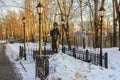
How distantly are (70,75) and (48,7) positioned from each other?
3858cm

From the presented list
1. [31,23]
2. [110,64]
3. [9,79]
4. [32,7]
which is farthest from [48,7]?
[9,79]

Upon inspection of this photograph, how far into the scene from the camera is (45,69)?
1247cm

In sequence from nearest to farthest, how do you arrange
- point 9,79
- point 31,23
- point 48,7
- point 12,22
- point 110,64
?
point 9,79
point 110,64
point 48,7
point 31,23
point 12,22

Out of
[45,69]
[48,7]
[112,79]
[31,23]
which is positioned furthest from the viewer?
[31,23]

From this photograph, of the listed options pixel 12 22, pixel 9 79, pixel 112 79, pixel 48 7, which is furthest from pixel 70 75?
pixel 12 22

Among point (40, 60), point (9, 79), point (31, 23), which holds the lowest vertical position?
point (9, 79)

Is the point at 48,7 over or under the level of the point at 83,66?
over

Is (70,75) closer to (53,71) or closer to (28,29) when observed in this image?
(53,71)

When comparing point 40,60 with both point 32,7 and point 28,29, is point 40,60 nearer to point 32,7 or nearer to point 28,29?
point 32,7

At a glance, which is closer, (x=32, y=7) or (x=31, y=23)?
(x=32, y=7)

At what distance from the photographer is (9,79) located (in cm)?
1402

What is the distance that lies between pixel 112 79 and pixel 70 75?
1573 mm

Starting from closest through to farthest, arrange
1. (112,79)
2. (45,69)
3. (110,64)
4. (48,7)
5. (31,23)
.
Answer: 1. (112,79)
2. (45,69)
3. (110,64)
4. (48,7)
5. (31,23)

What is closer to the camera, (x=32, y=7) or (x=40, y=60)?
(x=40, y=60)
